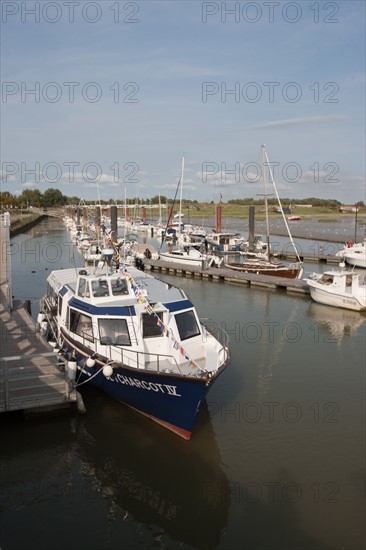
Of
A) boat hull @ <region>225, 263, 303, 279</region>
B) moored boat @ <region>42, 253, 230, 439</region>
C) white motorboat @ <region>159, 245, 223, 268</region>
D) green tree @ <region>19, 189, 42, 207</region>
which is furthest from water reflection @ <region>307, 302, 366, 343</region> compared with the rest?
green tree @ <region>19, 189, 42, 207</region>

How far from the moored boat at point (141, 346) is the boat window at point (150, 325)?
0.02 m

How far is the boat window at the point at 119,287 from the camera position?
54.5ft

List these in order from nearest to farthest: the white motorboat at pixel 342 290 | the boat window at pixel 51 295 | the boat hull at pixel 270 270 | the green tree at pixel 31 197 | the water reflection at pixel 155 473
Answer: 1. the water reflection at pixel 155 473
2. the boat window at pixel 51 295
3. the white motorboat at pixel 342 290
4. the boat hull at pixel 270 270
5. the green tree at pixel 31 197

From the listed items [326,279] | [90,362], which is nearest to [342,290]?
[326,279]

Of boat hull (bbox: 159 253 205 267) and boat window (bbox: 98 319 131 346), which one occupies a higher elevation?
boat hull (bbox: 159 253 205 267)

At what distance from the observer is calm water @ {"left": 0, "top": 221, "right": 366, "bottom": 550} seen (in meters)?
10.3

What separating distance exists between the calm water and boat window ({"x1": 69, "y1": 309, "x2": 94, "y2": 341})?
7.12 ft

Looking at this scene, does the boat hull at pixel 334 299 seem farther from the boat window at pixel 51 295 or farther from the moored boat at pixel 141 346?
the boat window at pixel 51 295

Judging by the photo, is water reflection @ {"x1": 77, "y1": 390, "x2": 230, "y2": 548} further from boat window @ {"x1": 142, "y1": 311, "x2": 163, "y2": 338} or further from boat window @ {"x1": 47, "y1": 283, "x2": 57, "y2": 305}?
boat window @ {"x1": 47, "y1": 283, "x2": 57, "y2": 305}

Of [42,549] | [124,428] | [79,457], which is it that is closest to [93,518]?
[42,549]

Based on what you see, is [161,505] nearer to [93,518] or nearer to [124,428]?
[93,518]

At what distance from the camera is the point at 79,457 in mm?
12875

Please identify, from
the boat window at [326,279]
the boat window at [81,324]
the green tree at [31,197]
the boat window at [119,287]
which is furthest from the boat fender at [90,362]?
the green tree at [31,197]

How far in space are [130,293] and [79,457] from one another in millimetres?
5706
